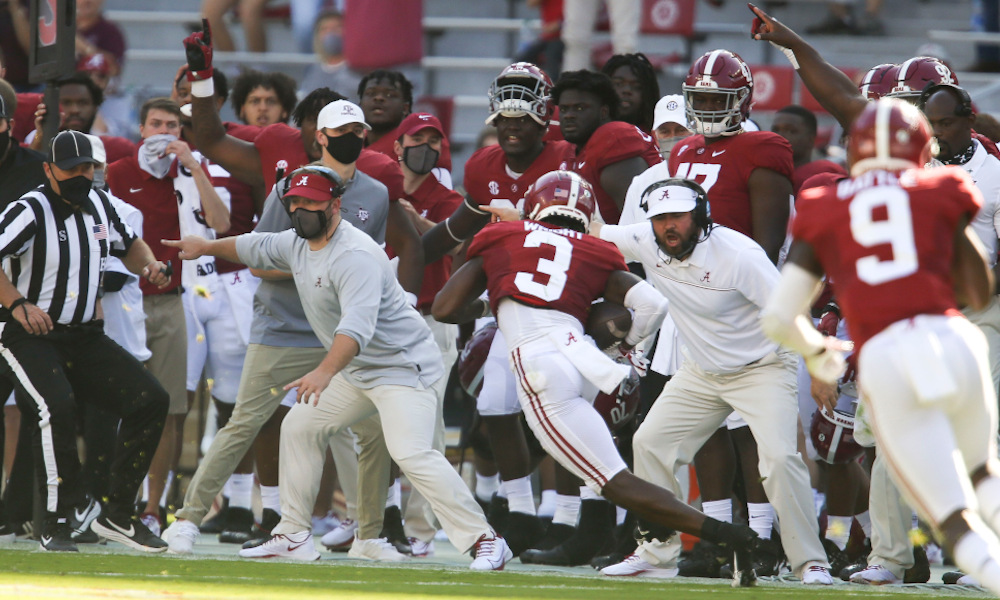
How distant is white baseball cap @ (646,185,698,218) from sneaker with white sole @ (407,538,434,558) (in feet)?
8.06

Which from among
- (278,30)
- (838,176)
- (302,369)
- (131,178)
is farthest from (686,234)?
(278,30)

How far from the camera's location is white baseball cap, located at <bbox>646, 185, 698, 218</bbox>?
19.7ft

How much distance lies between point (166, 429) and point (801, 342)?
4.45m

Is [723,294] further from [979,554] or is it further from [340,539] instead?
[340,539]

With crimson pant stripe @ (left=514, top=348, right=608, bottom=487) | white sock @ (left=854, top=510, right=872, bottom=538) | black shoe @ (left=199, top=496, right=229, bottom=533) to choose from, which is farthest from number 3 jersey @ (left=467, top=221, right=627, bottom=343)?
black shoe @ (left=199, top=496, right=229, bottom=533)

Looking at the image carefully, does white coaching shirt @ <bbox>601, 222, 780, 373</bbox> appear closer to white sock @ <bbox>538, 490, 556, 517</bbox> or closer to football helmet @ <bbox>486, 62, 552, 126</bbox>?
football helmet @ <bbox>486, 62, 552, 126</bbox>

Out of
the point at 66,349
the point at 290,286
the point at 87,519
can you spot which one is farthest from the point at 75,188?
the point at 87,519

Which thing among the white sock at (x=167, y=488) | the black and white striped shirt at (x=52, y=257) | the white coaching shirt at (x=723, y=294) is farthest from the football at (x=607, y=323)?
the white sock at (x=167, y=488)

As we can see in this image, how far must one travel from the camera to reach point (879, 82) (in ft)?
22.7

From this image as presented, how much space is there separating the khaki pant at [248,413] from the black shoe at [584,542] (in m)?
1.24

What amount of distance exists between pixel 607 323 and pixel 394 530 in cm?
206

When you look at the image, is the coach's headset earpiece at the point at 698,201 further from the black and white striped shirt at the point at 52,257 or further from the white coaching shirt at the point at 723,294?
the black and white striped shirt at the point at 52,257

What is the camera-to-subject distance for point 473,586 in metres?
5.58

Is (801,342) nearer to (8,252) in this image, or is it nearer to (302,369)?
(302,369)
